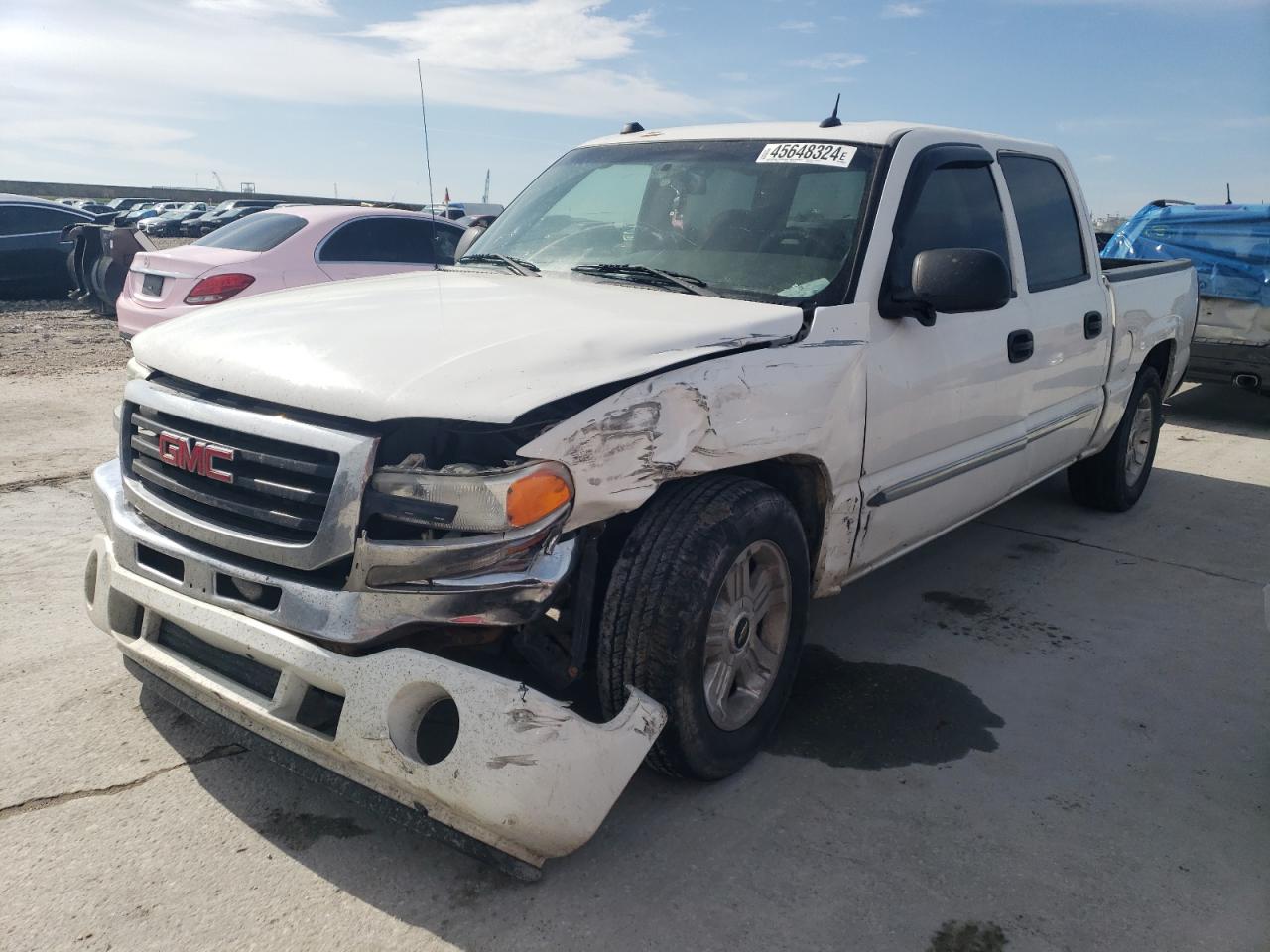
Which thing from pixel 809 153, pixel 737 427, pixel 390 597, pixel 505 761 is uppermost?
pixel 809 153

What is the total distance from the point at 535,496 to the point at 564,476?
0.28ft

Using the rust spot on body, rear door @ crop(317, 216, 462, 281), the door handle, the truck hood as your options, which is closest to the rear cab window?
rear door @ crop(317, 216, 462, 281)

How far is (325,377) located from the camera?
244 centimetres

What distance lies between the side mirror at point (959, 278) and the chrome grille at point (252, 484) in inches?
74.4

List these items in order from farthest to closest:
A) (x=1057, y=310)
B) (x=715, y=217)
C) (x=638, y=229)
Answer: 1. (x=1057, y=310)
2. (x=638, y=229)
3. (x=715, y=217)

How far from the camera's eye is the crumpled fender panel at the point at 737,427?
2.42 m

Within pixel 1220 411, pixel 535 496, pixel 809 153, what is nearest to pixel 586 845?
pixel 535 496

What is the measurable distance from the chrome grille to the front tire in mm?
749

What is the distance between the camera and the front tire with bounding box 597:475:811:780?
257 cm

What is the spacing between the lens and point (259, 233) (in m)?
8.44

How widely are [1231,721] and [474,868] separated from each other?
2.60 m

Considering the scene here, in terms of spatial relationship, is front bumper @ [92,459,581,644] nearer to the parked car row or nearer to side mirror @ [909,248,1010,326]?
side mirror @ [909,248,1010,326]

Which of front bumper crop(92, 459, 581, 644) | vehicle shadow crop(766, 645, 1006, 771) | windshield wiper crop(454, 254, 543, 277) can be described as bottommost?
vehicle shadow crop(766, 645, 1006, 771)

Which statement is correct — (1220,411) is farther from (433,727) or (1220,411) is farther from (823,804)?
(433,727)
